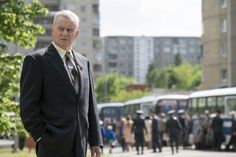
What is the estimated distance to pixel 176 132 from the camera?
31.9 m

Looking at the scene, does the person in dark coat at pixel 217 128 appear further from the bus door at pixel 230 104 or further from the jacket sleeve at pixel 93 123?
the jacket sleeve at pixel 93 123

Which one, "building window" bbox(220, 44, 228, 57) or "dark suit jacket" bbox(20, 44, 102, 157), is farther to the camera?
"building window" bbox(220, 44, 228, 57)

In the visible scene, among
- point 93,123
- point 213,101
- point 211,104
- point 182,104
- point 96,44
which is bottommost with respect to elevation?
point 182,104

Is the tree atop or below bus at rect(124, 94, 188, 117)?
atop

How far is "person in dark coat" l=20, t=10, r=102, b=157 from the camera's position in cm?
582

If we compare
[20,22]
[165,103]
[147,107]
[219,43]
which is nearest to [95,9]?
[219,43]

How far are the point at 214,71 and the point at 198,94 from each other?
130 feet

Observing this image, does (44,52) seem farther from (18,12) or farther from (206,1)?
(206,1)

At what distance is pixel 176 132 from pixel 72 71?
26.1m

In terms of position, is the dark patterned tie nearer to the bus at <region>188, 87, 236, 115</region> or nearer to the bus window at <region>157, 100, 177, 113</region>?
the bus at <region>188, 87, 236, 115</region>

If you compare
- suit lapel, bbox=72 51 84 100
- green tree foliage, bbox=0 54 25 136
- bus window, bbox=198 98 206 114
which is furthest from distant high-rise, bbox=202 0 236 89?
suit lapel, bbox=72 51 84 100

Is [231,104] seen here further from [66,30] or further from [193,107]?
[66,30]

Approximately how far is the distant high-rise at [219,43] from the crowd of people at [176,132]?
39.4 metres

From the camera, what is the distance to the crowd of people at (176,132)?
32.4 metres
